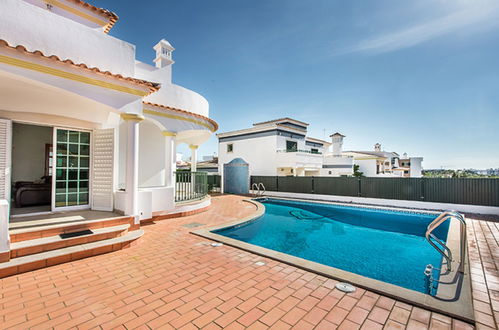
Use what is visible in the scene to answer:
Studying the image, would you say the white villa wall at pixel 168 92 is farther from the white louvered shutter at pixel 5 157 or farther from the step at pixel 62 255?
the step at pixel 62 255

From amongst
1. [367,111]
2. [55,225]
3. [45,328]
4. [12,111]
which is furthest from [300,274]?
[367,111]

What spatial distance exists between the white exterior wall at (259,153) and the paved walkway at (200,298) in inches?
767

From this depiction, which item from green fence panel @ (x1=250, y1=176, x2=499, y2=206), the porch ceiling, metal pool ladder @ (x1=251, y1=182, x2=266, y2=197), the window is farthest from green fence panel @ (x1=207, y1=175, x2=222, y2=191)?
the porch ceiling

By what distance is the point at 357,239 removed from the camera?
803cm

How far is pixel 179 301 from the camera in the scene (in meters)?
3.26

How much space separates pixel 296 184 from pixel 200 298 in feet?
52.6

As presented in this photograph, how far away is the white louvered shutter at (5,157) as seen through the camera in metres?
5.59

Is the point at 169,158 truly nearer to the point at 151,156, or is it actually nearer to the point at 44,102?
the point at 151,156

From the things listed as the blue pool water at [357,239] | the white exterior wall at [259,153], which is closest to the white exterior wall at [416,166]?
the white exterior wall at [259,153]

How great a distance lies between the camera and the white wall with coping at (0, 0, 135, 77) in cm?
525

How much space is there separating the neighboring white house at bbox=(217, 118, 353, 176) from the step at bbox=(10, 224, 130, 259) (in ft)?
56.1

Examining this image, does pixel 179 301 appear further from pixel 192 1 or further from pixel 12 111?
pixel 192 1

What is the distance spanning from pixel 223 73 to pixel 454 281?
16005 millimetres

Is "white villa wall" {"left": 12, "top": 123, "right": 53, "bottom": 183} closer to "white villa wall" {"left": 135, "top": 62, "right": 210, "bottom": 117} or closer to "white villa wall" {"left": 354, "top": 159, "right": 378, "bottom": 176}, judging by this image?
"white villa wall" {"left": 135, "top": 62, "right": 210, "bottom": 117}
